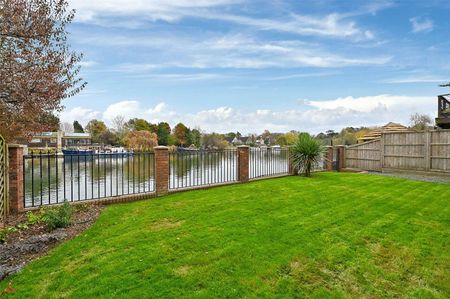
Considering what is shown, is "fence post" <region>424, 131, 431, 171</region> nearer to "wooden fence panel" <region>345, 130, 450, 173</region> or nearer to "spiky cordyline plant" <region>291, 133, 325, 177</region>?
"wooden fence panel" <region>345, 130, 450, 173</region>

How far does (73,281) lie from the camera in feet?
11.0

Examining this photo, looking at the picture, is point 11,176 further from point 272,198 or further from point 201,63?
point 201,63

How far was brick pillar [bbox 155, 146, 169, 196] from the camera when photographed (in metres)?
8.17

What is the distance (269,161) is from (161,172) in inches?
233

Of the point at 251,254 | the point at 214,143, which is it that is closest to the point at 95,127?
the point at 214,143

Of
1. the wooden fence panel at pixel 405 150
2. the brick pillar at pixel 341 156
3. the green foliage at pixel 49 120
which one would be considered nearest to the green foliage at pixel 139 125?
the brick pillar at pixel 341 156

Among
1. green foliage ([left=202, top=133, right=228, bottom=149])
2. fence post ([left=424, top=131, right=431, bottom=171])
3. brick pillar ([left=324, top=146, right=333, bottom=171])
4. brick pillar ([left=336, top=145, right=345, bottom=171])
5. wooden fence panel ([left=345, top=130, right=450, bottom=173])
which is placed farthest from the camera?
green foliage ([left=202, top=133, right=228, bottom=149])

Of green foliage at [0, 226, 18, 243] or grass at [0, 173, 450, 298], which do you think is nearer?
grass at [0, 173, 450, 298]

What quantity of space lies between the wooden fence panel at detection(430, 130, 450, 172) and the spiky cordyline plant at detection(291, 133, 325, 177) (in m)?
5.79

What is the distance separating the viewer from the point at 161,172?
8.23 m


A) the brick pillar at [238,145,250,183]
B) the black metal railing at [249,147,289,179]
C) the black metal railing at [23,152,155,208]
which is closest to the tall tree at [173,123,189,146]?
the black metal railing at [23,152,155,208]

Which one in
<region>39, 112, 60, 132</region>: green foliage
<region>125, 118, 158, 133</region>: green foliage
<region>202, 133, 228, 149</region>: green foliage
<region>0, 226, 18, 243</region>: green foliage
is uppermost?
<region>125, 118, 158, 133</region>: green foliage

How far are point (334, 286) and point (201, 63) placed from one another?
52.8ft

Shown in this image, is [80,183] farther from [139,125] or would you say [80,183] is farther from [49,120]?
[139,125]
